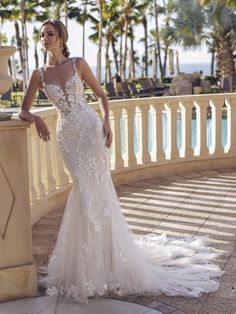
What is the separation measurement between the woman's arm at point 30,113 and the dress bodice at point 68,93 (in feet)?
0.16

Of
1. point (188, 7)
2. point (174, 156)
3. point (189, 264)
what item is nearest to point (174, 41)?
point (188, 7)

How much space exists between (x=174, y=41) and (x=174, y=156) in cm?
2196

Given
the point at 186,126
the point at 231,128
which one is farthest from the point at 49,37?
the point at 231,128

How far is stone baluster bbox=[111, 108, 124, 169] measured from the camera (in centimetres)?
686

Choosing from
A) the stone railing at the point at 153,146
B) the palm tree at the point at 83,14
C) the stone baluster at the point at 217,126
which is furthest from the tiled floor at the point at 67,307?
the palm tree at the point at 83,14

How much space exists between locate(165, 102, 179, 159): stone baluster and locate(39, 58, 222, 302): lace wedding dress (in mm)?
3532

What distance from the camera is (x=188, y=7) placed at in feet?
88.9

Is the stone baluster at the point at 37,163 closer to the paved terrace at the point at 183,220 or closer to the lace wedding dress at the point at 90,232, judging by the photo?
the paved terrace at the point at 183,220

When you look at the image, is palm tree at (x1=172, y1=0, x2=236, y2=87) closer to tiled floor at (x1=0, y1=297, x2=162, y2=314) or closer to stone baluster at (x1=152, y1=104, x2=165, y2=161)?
stone baluster at (x1=152, y1=104, x2=165, y2=161)

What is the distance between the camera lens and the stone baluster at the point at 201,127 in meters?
7.64

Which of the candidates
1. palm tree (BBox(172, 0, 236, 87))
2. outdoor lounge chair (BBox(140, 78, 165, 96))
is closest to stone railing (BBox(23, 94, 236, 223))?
outdoor lounge chair (BBox(140, 78, 165, 96))

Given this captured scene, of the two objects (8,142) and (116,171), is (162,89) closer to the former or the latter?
(116,171)

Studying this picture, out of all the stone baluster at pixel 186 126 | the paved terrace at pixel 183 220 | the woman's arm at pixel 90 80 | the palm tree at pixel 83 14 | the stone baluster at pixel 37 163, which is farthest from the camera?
the palm tree at pixel 83 14

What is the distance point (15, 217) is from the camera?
367 centimetres
